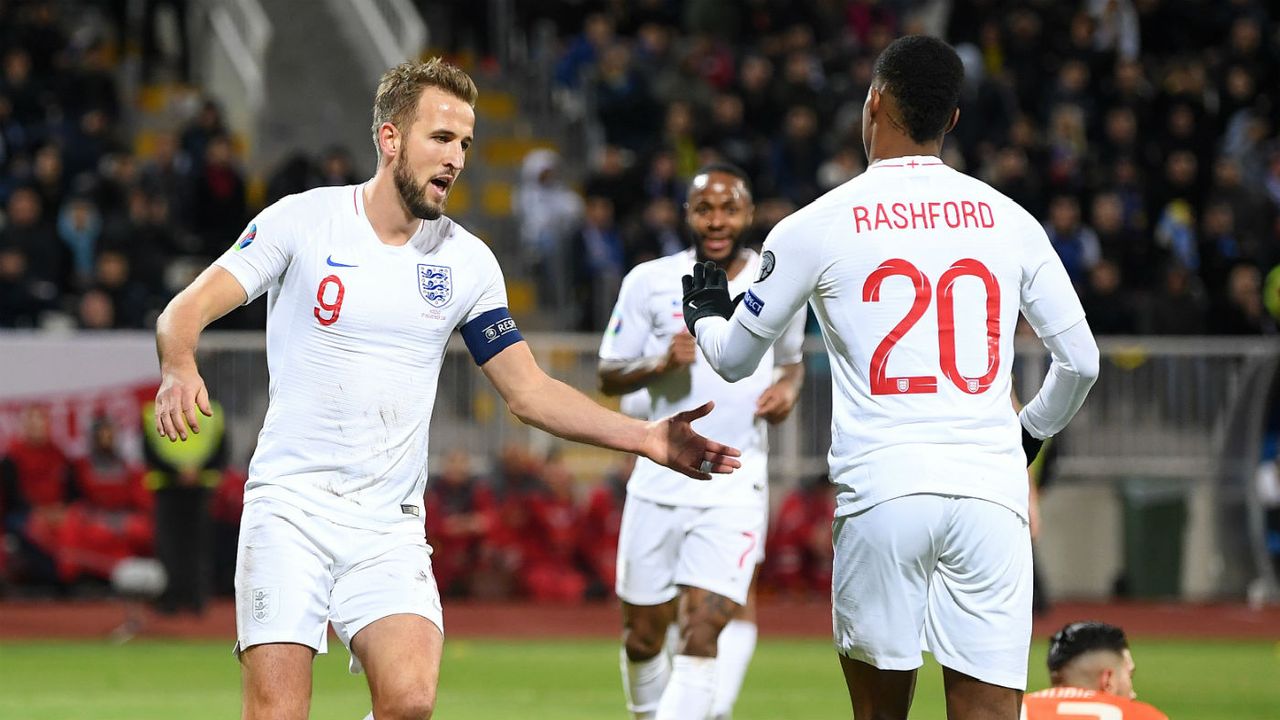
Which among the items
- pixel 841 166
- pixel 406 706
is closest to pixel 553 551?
pixel 841 166

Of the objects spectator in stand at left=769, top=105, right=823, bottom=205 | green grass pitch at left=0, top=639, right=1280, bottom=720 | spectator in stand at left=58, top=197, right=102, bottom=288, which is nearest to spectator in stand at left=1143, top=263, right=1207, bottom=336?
spectator in stand at left=769, top=105, right=823, bottom=205

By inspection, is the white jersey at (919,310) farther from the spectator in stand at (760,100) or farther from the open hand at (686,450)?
the spectator in stand at (760,100)

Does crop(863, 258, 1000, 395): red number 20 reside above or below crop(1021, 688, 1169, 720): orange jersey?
above

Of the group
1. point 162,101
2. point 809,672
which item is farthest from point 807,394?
point 162,101

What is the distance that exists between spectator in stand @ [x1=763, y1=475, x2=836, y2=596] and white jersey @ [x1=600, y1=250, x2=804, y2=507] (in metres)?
9.54

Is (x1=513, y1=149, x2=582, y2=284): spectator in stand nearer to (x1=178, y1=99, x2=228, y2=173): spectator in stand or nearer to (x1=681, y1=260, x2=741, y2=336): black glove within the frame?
(x1=178, y1=99, x2=228, y2=173): spectator in stand

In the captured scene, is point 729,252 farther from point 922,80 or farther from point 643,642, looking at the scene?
point 922,80

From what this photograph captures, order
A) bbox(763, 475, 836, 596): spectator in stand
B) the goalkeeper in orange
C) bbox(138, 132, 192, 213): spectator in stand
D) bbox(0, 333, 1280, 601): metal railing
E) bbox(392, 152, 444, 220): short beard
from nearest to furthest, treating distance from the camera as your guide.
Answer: bbox(392, 152, 444, 220): short beard, the goalkeeper in orange, bbox(763, 475, 836, 596): spectator in stand, bbox(0, 333, 1280, 601): metal railing, bbox(138, 132, 192, 213): spectator in stand

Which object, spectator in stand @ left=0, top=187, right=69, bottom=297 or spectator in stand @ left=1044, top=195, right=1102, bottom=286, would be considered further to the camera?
spectator in stand @ left=1044, top=195, right=1102, bottom=286

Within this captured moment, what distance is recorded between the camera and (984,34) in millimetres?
23672

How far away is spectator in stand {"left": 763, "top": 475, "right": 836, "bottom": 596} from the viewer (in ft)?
59.5

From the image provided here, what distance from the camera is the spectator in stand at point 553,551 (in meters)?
18.0

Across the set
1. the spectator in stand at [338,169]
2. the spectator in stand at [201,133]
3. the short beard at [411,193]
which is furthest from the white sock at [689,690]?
the spectator in stand at [201,133]

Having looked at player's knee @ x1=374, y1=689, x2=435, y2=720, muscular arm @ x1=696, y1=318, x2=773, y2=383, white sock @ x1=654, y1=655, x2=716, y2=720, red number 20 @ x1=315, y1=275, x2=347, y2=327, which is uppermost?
red number 20 @ x1=315, y1=275, x2=347, y2=327
